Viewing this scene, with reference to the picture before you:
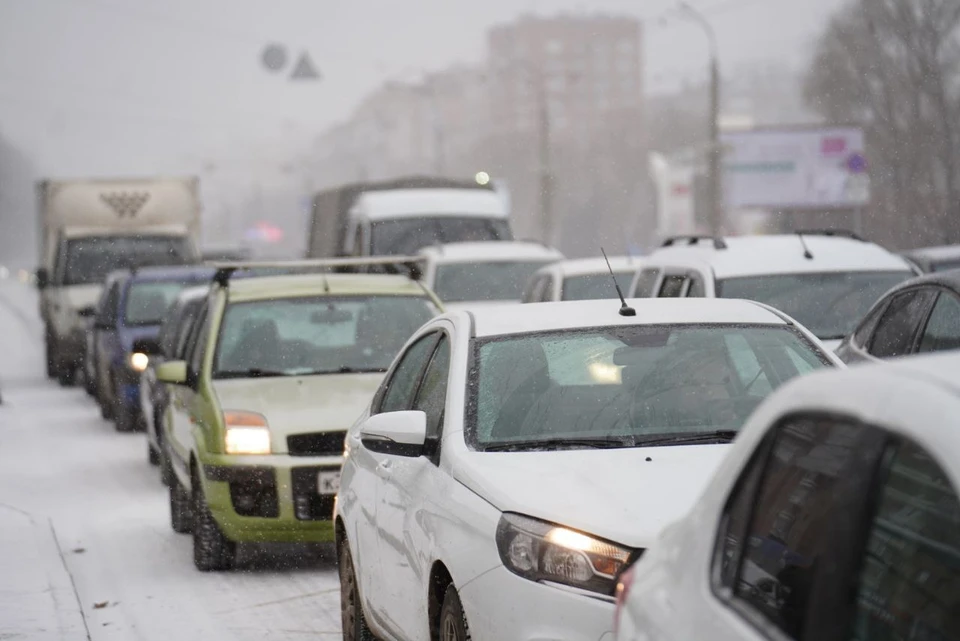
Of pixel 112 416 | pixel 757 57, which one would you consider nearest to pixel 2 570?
pixel 112 416

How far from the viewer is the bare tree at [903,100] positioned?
5069 centimetres

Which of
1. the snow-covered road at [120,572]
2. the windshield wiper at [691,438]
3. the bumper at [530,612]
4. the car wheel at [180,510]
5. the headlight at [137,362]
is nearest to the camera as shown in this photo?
the bumper at [530,612]

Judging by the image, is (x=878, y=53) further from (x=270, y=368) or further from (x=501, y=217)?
(x=270, y=368)

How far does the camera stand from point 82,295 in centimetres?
2650

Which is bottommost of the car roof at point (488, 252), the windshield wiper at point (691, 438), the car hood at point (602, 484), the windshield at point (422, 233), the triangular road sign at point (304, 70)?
the windshield at point (422, 233)

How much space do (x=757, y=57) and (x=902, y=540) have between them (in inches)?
4888

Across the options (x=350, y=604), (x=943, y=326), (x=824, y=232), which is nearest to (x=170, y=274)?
(x=824, y=232)

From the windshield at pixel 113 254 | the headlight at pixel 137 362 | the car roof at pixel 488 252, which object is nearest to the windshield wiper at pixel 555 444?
the headlight at pixel 137 362

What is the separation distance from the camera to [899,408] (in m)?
2.30

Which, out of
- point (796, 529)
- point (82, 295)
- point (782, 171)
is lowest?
point (782, 171)

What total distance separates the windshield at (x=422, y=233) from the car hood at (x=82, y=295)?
15.7 ft

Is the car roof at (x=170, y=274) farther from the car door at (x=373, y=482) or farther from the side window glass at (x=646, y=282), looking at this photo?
the car door at (x=373, y=482)

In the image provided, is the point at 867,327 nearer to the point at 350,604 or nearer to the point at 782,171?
the point at 350,604

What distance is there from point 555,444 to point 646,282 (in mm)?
7408
